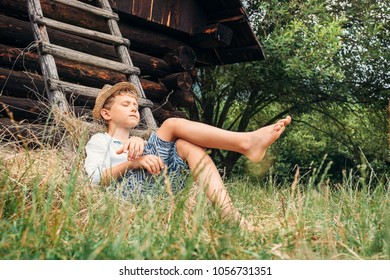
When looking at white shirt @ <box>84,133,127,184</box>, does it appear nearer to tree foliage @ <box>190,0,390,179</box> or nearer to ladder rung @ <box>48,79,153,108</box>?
ladder rung @ <box>48,79,153,108</box>

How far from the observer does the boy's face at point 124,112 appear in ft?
11.7

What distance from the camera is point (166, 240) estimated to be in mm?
1780

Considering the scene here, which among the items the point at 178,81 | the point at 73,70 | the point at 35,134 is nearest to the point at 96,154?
Result: the point at 35,134

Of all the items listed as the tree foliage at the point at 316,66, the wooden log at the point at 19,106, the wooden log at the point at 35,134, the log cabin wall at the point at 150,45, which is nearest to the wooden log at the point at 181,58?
the log cabin wall at the point at 150,45

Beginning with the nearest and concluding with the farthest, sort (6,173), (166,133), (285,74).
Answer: (6,173) → (166,133) → (285,74)

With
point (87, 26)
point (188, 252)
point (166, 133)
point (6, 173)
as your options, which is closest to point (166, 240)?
point (188, 252)

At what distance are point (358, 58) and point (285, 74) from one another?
2.20m

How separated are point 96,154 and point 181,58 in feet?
12.3

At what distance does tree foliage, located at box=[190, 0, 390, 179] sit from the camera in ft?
25.1

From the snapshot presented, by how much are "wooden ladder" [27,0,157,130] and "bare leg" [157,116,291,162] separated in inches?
41.1

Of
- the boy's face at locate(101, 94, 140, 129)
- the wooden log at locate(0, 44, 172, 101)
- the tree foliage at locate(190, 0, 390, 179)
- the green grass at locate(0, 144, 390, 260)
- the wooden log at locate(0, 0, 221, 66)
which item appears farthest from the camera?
the tree foliage at locate(190, 0, 390, 179)

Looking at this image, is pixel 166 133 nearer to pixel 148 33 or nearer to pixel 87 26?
pixel 87 26

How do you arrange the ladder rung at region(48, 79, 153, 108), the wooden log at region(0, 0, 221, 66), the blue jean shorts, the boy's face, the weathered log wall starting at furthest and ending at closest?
the wooden log at region(0, 0, 221, 66) → the weathered log wall → the ladder rung at region(48, 79, 153, 108) → the boy's face → the blue jean shorts

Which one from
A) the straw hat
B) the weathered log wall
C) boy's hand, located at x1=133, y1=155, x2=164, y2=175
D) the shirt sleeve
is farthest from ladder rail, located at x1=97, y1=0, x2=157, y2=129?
boy's hand, located at x1=133, y1=155, x2=164, y2=175
